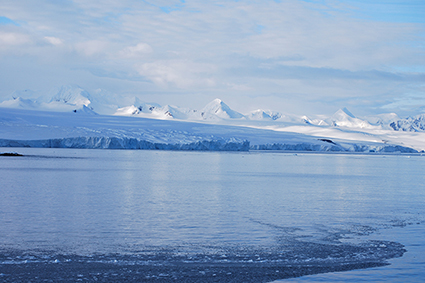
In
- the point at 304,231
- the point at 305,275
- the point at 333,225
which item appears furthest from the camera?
the point at 333,225

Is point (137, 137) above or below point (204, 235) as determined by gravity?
above

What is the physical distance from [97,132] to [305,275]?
152 ft

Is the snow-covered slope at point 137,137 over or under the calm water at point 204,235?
over

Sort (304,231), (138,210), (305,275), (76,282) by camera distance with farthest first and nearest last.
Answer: (138,210), (304,231), (305,275), (76,282)

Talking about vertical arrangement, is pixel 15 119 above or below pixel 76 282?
above

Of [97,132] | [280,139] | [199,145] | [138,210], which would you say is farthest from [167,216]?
[280,139]

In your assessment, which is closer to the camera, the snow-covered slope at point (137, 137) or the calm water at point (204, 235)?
the calm water at point (204, 235)

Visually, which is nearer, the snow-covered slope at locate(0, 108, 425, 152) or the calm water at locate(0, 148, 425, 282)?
the calm water at locate(0, 148, 425, 282)

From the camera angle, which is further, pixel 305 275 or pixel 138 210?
pixel 138 210

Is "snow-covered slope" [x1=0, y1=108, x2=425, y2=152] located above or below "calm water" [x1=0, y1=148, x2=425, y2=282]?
above

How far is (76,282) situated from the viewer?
5164 millimetres

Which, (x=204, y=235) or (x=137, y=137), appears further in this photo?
(x=137, y=137)

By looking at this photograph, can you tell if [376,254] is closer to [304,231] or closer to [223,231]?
[304,231]

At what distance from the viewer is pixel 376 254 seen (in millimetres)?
6664
